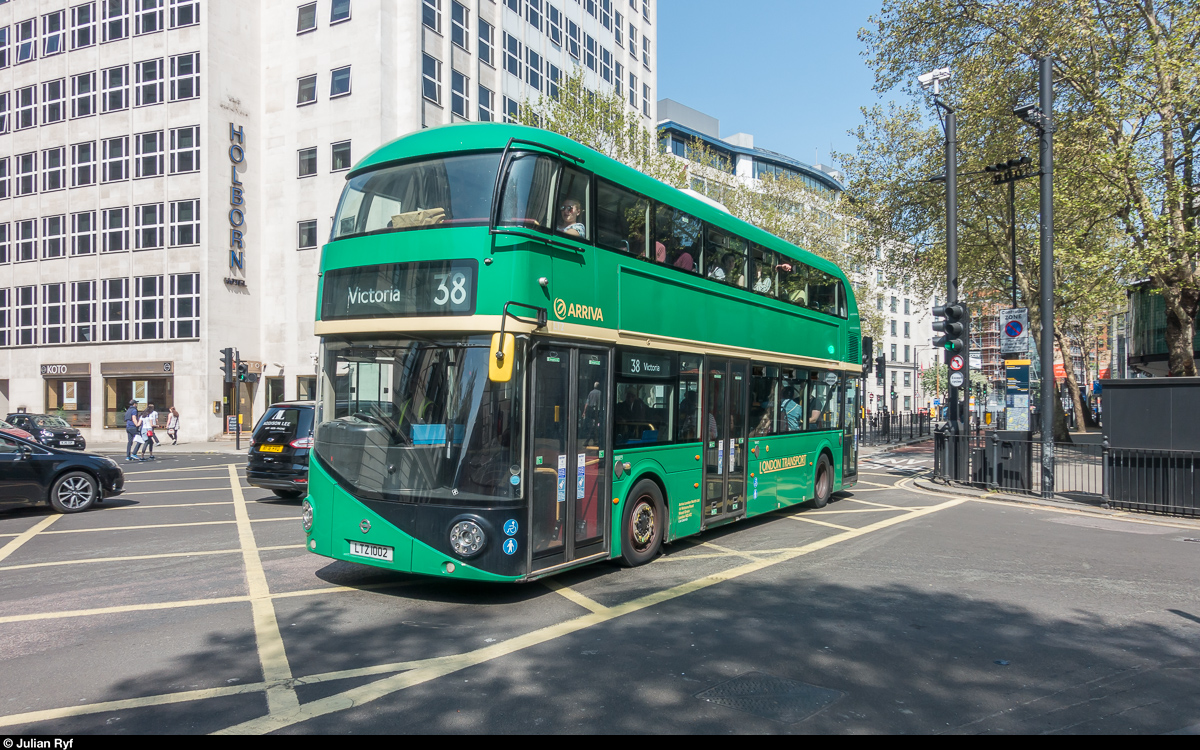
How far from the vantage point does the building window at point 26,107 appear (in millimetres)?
38188

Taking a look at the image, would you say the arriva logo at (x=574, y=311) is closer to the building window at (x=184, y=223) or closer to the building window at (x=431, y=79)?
the building window at (x=431, y=79)

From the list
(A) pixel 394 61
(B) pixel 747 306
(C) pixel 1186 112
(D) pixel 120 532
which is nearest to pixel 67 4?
(A) pixel 394 61

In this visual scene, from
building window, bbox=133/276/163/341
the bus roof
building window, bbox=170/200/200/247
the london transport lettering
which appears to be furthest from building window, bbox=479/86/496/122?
the bus roof

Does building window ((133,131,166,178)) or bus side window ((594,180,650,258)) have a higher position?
building window ((133,131,166,178))

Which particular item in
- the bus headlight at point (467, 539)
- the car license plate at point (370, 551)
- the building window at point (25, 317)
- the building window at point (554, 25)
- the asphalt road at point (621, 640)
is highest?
the building window at point (554, 25)

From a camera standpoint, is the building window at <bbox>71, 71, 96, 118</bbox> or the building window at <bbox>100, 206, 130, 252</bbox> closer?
the building window at <bbox>100, 206, 130, 252</bbox>

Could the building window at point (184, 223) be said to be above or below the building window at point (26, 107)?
below

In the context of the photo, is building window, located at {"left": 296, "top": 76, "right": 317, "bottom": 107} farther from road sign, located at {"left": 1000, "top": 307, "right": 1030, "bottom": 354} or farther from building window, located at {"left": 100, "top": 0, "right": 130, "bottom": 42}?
road sign, located at {"left": 1000, "top": 307, "right": 1030, "bottom": 354}

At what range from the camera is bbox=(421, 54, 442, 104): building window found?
34141 mm

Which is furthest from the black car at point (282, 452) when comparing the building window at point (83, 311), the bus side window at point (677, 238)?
the building window at point (83, 311)

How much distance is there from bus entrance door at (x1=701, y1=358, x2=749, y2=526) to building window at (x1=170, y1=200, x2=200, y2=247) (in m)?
31.7

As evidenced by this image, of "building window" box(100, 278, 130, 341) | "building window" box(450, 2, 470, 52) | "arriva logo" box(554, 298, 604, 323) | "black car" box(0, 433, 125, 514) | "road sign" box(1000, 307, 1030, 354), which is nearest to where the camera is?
"arriva logo" box(554, 298, 604, 323)

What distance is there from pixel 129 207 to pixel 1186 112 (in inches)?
1573

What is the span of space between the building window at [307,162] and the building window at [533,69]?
485 inches
